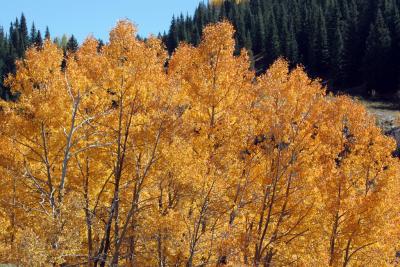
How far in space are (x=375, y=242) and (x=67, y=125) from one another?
10.8 m

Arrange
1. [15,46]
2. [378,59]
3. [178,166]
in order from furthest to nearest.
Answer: [15,46] → [378,59] → [178,166]

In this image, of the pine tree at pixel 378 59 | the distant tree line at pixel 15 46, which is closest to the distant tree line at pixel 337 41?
the pine tree at pixel 378 59

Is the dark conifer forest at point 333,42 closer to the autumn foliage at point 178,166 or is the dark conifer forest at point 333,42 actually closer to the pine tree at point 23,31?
the pine tree at point 23,31

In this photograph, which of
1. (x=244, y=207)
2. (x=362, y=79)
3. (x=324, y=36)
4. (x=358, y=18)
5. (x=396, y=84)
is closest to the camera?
(x=244, y=207)

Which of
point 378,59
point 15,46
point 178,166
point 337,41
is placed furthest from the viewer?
point 15,46

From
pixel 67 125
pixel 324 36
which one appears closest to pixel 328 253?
pixel 67 125

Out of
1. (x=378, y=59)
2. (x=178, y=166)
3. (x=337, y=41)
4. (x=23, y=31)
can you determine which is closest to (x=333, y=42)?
(x=337, y=41)

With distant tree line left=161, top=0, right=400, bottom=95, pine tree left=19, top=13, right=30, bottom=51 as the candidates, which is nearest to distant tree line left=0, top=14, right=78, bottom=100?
pine tree left=19, top=13, right=30, bottom=51

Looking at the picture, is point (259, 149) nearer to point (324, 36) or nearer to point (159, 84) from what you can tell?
point (159, 84)

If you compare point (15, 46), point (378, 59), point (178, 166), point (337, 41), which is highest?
point (15, 46)

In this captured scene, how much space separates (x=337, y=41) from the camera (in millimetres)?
69625

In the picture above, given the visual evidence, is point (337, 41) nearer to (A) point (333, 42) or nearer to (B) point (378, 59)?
(A) point (333, 42)

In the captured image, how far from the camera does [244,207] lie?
45.9 ft

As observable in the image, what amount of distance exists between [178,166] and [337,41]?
63574mm
